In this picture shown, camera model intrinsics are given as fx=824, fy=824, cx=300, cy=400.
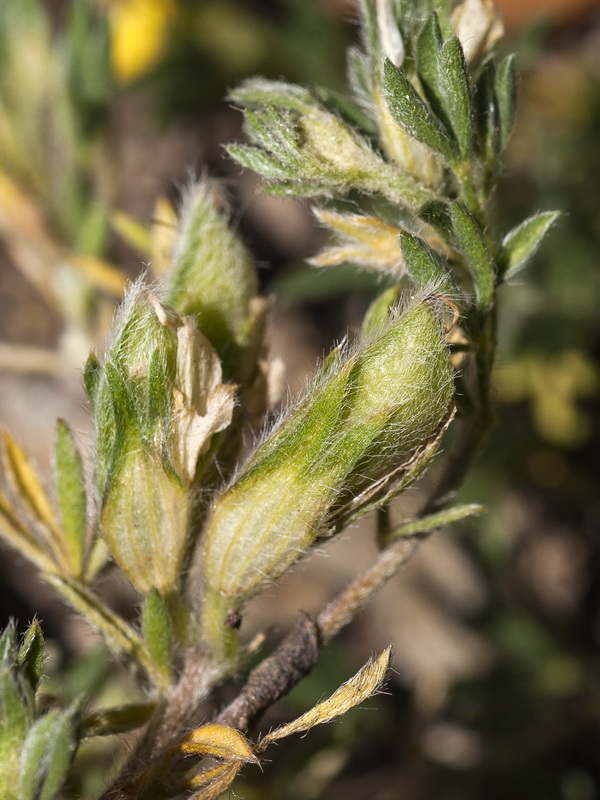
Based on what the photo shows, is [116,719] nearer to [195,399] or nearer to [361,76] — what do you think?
[195,399]

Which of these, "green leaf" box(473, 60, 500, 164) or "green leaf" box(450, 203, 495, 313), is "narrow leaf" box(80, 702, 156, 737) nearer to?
"green leaf" box(450, 203, 495, 313)

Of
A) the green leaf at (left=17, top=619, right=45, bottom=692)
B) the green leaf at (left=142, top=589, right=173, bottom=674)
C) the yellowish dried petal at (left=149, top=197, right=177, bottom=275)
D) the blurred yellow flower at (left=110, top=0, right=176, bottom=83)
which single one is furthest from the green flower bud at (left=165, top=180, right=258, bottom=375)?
the blurred yellow flower at (left=110, top=0, right=176, bottom=83)

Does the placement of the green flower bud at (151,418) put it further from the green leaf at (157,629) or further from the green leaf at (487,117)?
the green leaf at (487,117)

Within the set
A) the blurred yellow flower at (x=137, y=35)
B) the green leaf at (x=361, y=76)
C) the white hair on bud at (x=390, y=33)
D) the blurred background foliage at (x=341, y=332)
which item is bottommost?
the blurred background foliage at (x=341, y=332)

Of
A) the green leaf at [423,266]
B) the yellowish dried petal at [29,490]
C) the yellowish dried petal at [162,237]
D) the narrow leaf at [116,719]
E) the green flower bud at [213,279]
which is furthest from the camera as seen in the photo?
the yellowish dried petal at [162,237]

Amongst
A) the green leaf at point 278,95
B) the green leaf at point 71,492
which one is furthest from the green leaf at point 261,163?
the green leaf at point 71,492

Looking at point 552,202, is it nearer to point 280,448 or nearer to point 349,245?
point 349,245

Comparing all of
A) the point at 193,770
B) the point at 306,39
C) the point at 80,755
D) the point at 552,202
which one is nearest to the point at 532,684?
the point at 80,755

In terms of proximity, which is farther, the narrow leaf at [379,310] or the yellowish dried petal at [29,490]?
the yellowish dried petal at [29,490]
